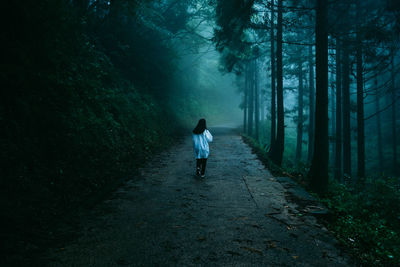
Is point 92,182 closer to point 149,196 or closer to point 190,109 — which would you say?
point 149,196

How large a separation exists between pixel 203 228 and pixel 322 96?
5.61 metres

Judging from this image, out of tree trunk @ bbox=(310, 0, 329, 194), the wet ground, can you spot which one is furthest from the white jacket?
tree trunk @ bbox=(310, 0, 329, 194)

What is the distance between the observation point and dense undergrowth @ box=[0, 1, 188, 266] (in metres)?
4.29

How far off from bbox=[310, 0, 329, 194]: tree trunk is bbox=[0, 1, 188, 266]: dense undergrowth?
639cm

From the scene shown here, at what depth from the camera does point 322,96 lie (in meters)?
7.36

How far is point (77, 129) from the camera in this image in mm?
6863

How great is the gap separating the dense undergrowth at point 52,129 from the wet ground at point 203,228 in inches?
26.9

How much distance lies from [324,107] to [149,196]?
588cm

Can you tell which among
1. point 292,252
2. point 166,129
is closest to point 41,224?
point 292,252

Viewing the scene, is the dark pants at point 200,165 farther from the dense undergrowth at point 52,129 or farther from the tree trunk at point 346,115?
the tree trunk at point 346,115

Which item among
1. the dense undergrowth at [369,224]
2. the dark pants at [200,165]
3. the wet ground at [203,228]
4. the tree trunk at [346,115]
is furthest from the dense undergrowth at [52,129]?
the tree trunk at [346,115]

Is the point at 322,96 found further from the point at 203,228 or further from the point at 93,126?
the point at 93,126

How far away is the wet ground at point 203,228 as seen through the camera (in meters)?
3.44

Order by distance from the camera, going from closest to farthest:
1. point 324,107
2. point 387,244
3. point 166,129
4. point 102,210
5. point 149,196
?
point 387,244
point 102,210
point 149,196
point 324,107
point 166,129
